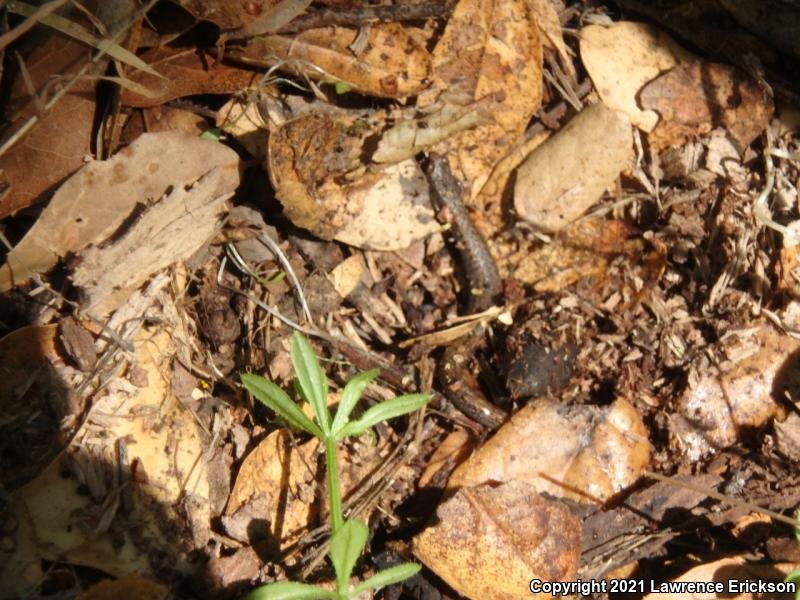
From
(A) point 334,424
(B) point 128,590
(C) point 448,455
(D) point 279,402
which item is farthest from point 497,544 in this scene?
(B) point 128,590

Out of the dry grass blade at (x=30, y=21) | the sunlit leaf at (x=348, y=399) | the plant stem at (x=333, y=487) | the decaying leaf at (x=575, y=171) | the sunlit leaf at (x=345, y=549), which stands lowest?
the sunlit leaf at (x=345, y=549)

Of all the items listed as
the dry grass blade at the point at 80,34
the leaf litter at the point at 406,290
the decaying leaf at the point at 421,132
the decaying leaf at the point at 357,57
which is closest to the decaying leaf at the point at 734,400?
the leaf litter at the point at 406,290

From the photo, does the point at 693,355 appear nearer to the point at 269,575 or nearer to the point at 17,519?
the point at 269,575

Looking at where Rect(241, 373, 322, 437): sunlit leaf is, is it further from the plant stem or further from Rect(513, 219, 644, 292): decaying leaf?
Rect(513, 219, 644, 292): decaying leaf

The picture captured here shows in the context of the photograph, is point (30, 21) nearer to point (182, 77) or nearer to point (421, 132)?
point (182, 77)

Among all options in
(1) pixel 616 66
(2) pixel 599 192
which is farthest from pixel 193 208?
(1) pixel 616 66

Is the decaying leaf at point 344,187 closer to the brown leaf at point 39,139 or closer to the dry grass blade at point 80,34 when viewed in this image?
the dry grass blade at point 80,34
